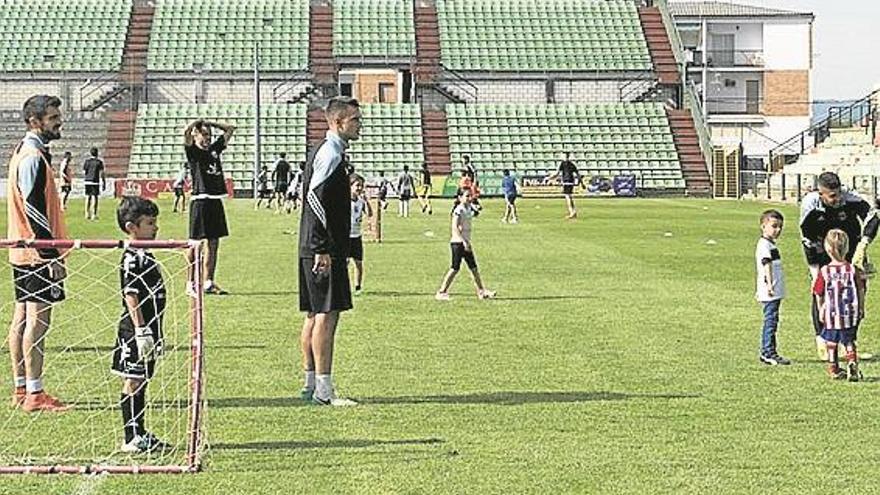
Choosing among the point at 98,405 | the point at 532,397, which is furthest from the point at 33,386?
the point at 532,397

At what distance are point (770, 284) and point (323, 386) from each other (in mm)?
4345

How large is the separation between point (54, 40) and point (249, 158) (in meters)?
13.4

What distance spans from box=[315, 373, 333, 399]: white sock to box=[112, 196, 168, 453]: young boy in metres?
1.55

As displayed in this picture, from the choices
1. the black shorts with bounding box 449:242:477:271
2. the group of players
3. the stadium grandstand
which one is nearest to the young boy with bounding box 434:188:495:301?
the black shorts with bounding box 449:242:477:271

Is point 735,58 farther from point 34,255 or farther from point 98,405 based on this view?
point 34,255

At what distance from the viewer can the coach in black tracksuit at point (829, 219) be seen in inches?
539

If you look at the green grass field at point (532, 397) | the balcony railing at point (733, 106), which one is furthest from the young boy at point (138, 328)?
the balcony railing at point (733, 106)

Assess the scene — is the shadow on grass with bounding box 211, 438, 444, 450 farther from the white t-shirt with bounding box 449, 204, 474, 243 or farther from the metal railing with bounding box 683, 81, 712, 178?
the metal railing with bounding box 683, 81, 712, 178

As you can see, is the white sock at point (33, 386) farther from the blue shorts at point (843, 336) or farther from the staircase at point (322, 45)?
the staircase at point (322, 45)

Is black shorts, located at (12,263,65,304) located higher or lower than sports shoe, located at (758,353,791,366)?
higher

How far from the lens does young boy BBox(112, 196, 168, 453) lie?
9727 millimetres

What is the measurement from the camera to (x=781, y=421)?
10.6 m

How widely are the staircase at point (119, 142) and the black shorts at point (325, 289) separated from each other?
56.4 meters

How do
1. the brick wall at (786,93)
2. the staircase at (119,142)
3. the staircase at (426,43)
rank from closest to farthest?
the staircase at (119,142) → the staircase at (426,43) → the brick wall at (786,93)
